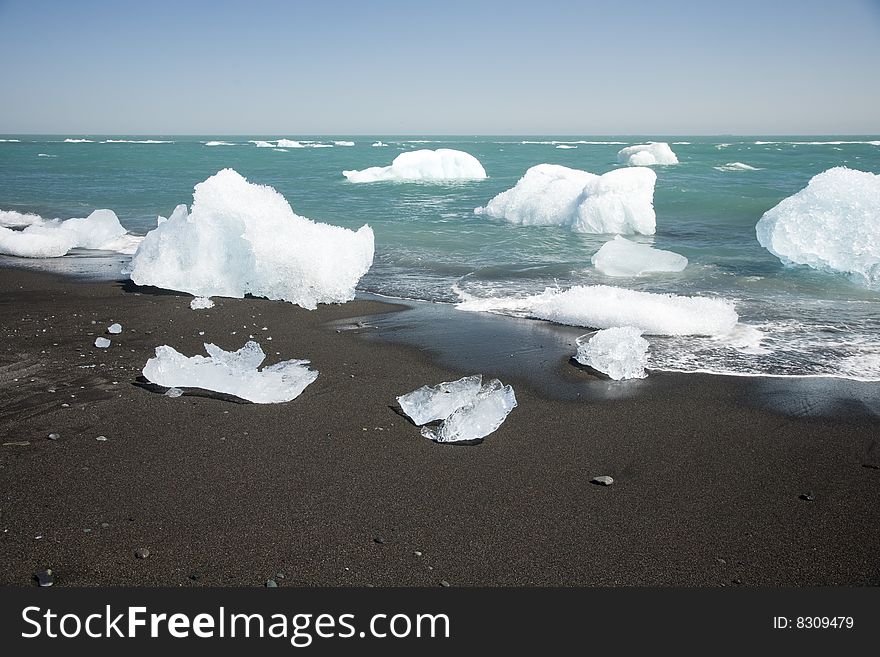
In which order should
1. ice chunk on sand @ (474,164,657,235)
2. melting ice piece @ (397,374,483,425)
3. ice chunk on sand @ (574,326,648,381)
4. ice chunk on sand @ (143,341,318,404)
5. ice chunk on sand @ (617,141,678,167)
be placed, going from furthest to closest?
ice chunk on sand @ (617,141,678,167), ice chunk on sand @ (474,164,657,235), ice chunk on sand @ (574,326,648,381), ice chunk on sand @ (143,341,318,404), melting ice piece @ (397,374,483,425)

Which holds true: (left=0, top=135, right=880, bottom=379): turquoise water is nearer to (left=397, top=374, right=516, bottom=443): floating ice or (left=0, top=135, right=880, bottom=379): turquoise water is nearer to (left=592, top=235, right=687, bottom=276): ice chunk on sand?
(left=592, top=235, right=687, bottom=276): ice chunk on sand

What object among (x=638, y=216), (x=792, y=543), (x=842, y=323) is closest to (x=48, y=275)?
(x=792, y=543)

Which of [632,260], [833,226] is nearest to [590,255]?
[632,260]

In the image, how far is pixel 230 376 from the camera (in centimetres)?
464

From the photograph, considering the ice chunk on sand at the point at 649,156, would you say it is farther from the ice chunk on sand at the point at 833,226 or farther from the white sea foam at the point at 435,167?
the ice chunk on sand at the point at 833,226

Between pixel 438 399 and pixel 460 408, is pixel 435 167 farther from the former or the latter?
pixel 460 408

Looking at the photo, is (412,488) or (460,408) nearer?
(412,488)

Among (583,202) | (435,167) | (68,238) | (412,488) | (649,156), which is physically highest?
(649,156)

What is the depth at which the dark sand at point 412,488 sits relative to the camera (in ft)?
8.95

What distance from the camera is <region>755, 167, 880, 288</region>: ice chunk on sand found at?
9.59 meters

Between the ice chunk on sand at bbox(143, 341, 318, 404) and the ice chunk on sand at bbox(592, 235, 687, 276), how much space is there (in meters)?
6.00

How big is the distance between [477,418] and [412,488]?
0.90 meters

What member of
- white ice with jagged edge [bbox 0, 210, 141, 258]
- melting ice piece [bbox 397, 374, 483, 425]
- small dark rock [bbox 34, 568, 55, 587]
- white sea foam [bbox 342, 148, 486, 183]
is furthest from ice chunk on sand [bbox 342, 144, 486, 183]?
small dark rock [bbox 34, 568, 55, 587]

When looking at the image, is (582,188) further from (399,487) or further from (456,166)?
(456,166)
